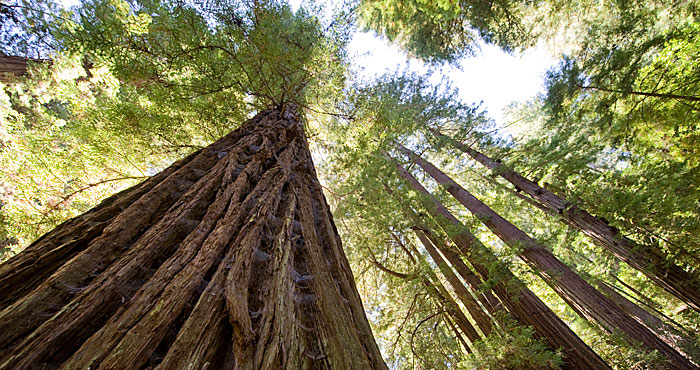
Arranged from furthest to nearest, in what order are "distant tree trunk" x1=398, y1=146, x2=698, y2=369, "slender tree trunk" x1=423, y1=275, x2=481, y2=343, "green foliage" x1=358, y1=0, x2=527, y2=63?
"green foliage" x1=358, y1=0, x2=527, y2=63, "slender tree trunk" x1=423, y1=275, x2=481, y2=343, "distant tree trunk" x1=398, y1=146, x2=698, y2=369

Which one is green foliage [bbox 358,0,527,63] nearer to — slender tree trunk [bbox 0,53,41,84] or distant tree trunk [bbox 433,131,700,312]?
distant tree trunk [bbox 433,131,700,312]

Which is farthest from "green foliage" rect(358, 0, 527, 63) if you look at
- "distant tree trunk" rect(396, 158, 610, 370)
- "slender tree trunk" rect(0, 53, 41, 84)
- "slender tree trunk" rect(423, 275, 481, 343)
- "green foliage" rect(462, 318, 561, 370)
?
"slender tree trunk" rect(0, 53, 41, 84)

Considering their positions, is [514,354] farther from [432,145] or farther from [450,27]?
[450,27]

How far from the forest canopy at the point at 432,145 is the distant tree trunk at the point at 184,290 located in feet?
7.24

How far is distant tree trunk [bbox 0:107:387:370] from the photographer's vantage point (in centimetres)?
78

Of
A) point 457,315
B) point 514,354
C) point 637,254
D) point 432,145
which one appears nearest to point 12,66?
point 432,145

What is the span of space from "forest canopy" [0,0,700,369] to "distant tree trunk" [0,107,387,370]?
2.21 metres

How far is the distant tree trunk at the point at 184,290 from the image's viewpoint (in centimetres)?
78

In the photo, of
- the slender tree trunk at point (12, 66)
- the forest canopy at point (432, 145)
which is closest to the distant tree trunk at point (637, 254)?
the forest canopy at point (432, 145)

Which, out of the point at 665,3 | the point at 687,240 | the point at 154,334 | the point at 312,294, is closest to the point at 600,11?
the point at 665,3

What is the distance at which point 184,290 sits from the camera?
981 millimetres

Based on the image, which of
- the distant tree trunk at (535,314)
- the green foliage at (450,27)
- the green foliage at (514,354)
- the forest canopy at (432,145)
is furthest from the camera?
the green foliage at (450,27)

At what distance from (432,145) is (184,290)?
6.63 m

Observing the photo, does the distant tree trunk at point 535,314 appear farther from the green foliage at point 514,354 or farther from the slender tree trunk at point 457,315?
the slender tree trunk at point 457,315
